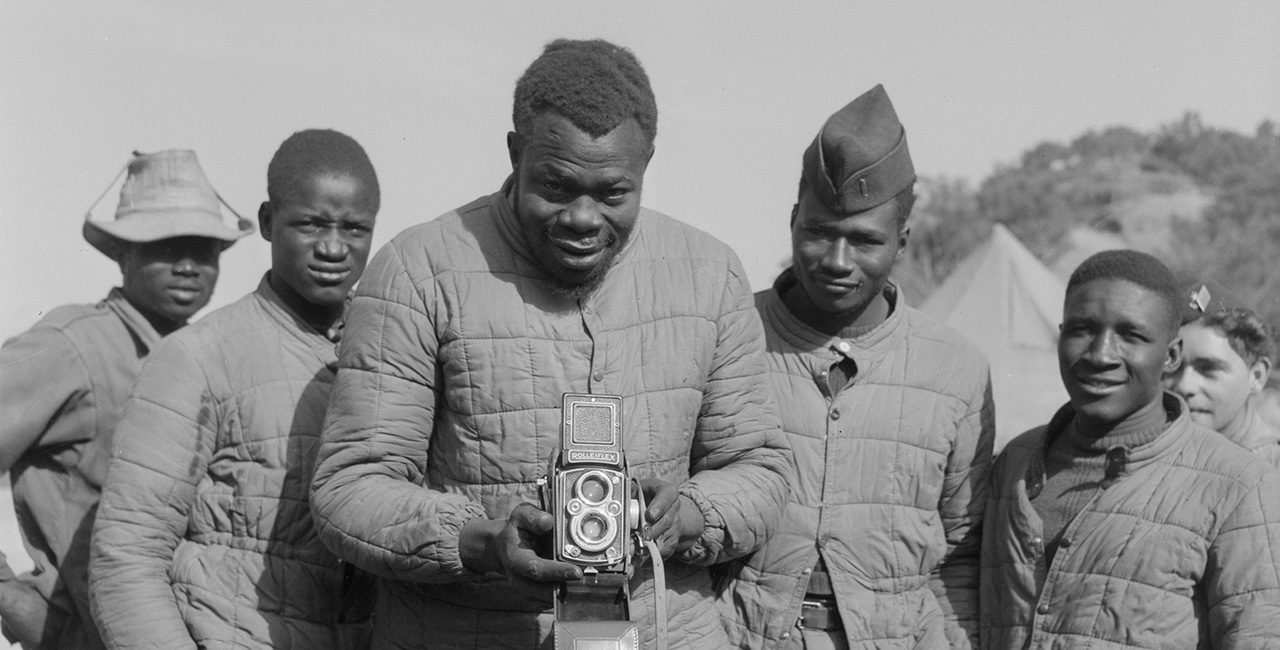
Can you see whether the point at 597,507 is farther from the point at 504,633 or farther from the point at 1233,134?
the point at 1233,134

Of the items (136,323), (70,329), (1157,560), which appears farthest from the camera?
(136,323)

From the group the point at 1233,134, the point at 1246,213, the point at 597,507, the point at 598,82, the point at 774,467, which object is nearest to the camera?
the point at 597,507

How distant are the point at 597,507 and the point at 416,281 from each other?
0.89 metres

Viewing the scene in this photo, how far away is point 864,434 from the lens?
479 centimetres

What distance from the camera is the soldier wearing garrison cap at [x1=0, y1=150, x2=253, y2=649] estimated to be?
533cm

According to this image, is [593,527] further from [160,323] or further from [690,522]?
[160,323]

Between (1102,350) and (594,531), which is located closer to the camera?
(594,531)

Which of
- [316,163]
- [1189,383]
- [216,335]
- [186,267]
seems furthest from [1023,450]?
[186,267]

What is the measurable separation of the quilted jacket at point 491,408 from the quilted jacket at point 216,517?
42cm

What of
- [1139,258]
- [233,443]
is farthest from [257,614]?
[1139,258]

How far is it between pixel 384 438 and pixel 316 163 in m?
1.30

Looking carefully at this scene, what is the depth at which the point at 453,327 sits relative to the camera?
406 cm

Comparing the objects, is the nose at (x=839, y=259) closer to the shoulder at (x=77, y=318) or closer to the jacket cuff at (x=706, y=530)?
the jacket cuff at (x=706, y=530)

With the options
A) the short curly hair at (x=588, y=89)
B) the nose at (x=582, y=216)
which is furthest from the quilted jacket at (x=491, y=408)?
the short curly hair at (x=588, y=89)
